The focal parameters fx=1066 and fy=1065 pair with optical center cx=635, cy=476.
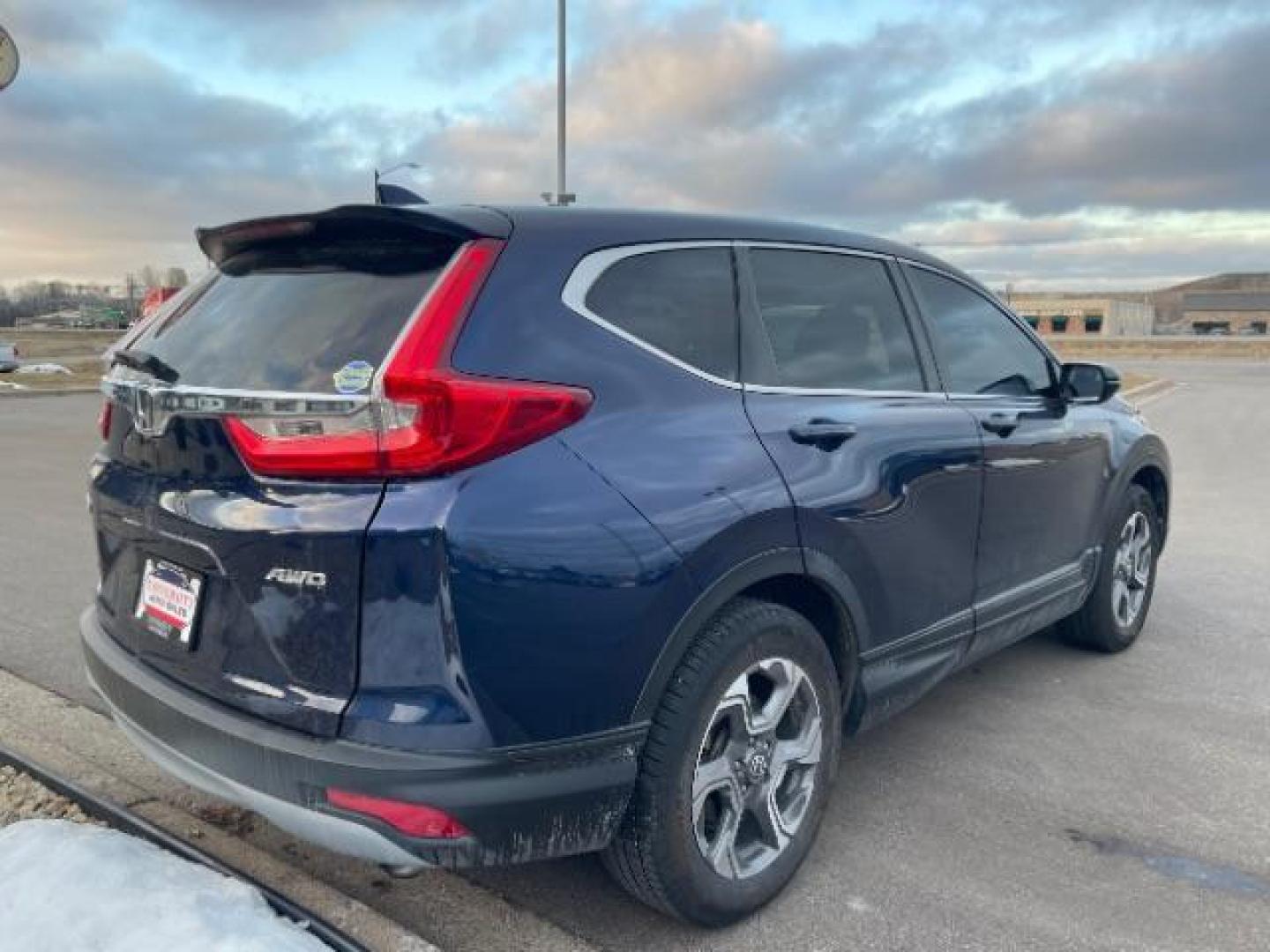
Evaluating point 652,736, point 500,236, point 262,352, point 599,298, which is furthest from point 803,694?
point 262,352

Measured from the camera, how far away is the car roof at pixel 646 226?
8.43 ft

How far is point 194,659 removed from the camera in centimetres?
249

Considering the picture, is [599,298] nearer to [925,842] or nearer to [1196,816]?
[925,842]

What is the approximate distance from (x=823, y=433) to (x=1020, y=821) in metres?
1.46

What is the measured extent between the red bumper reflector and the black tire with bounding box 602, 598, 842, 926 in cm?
48

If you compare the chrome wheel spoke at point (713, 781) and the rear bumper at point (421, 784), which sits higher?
the rear bumper at point (421, 784)

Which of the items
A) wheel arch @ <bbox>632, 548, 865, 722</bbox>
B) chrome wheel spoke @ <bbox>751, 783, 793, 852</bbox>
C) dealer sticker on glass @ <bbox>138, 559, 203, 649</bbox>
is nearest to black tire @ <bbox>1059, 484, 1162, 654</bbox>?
wheel arch @ <bbox>632, 548, 865, 722</bbox>

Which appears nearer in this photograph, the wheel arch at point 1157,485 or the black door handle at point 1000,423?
the black door handle at point 1000,423

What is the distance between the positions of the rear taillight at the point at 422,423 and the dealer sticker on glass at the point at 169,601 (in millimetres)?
407

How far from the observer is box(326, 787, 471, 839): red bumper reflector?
2174 mm

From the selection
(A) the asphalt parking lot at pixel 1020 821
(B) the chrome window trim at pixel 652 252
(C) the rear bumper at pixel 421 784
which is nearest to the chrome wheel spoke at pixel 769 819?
(A) the asphalt parking lot at pixel 1020 821

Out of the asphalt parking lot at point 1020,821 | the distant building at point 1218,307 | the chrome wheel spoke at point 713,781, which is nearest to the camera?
the chrome wheel spoke at point 713,781

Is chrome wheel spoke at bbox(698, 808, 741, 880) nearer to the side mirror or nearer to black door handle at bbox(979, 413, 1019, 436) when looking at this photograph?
black door handle at bbox(979, 413, 1019, 436)

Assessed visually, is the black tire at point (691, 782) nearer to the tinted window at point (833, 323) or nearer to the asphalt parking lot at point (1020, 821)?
the asphalt parking lot at point (1020, 821)
